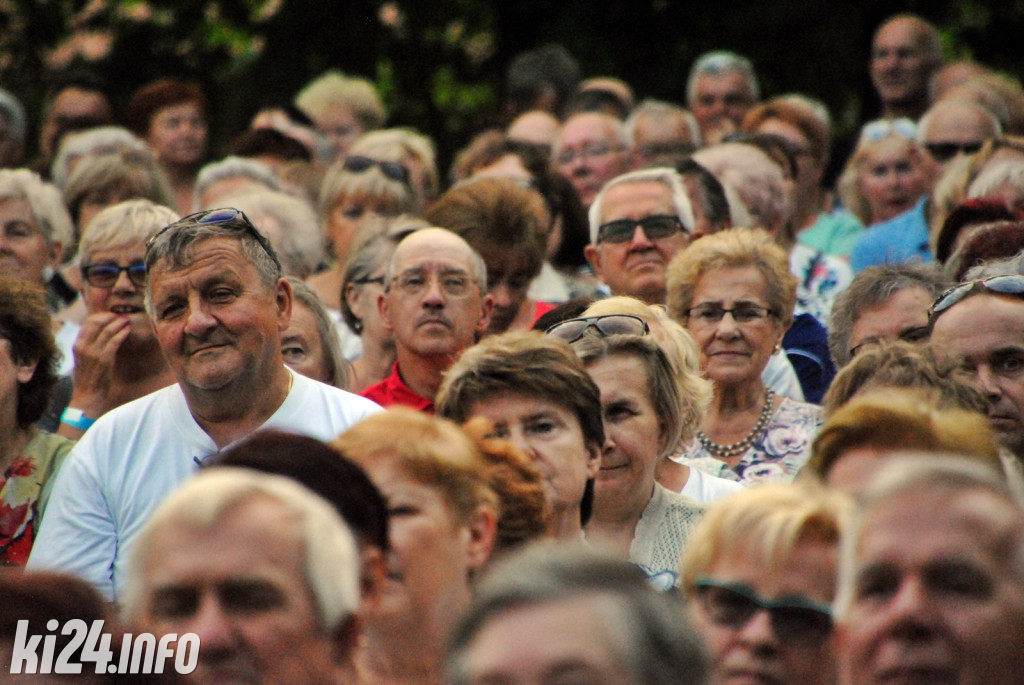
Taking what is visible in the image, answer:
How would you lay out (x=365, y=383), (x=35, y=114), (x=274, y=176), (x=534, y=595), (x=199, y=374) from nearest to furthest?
(x=534, y=595)
(x=199, y=374)
(x=365, y=383)
(x=274, y=176)
(x=35, y=114)

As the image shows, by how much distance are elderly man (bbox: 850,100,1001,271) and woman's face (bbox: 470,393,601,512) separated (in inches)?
146

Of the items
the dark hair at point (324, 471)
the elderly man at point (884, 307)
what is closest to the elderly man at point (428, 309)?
the elderly man at point (884, 307)

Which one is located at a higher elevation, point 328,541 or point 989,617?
point 328,541

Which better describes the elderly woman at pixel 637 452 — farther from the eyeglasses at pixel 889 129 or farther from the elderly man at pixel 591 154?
the eyeglasses at pixel 889 129

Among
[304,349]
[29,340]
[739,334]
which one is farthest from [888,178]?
[29,340]

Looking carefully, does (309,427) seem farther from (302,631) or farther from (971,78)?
(971,78)

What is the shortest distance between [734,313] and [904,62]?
435 cm

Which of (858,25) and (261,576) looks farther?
(858,25)

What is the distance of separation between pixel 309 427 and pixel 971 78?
6.04 m

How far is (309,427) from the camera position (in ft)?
16.0

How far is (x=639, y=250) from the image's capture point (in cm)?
685

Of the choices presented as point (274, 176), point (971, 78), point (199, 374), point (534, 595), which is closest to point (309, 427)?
point (199, 374)

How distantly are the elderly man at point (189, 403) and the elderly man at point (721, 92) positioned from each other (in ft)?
18.7

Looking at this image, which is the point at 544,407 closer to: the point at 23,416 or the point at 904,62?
the point at 23,416
